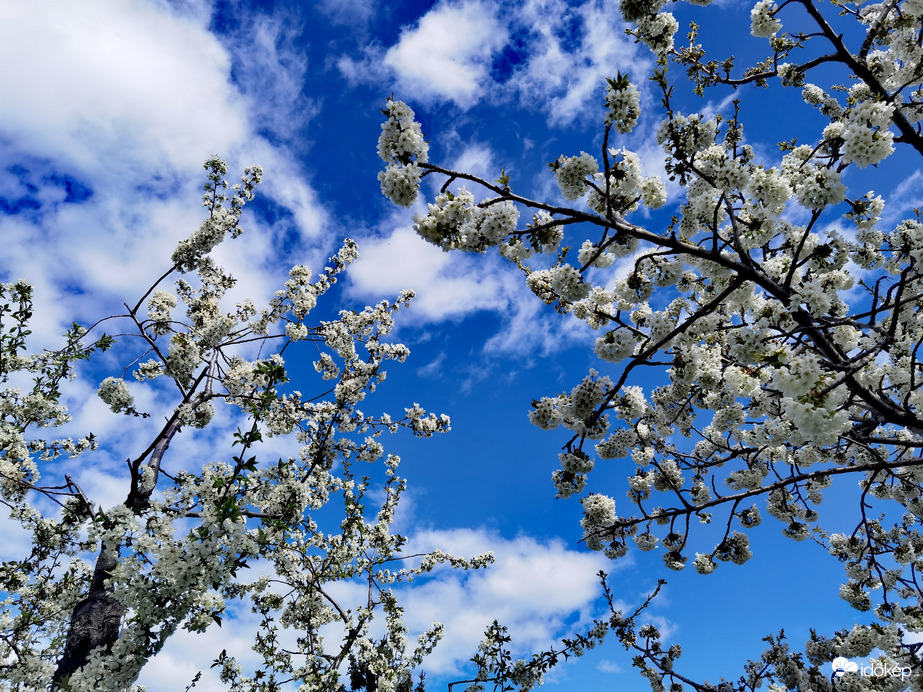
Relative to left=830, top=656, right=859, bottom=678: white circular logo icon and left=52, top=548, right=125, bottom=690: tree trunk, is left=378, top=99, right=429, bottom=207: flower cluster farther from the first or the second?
left=830, top=656, right=859, bottom=678: white circular logo icon

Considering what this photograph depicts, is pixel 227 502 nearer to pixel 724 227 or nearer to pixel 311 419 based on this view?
pixel 311 419

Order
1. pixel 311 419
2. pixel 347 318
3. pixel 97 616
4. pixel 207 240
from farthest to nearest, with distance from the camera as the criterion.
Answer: pixel 347 318
pixel 311 419
pixel 207 240
pixel 97 616

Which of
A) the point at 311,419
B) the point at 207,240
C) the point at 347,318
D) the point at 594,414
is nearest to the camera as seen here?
the point at 594,414

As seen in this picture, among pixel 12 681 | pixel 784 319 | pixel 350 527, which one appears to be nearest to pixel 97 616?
pixel 12 681

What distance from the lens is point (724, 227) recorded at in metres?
7.50

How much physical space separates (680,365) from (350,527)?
27.8 ft
